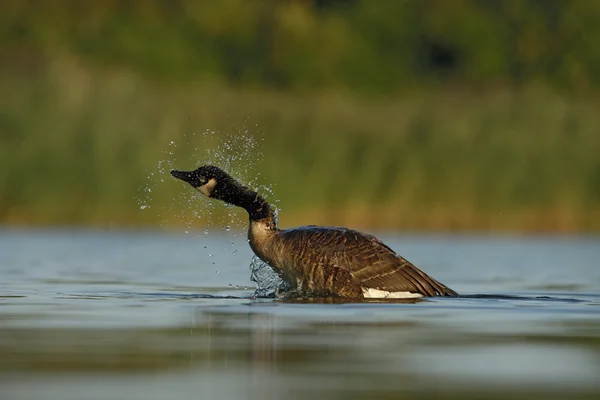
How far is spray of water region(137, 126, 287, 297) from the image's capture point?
27891 mm

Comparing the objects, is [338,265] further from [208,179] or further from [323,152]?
[323,152]

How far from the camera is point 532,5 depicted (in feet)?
207

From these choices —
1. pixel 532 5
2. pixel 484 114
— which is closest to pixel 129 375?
pixel 484 114

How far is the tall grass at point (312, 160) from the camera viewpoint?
2891cm

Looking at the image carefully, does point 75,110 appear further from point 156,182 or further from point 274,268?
point 274,268

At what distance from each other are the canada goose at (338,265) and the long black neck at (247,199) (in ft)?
0.80

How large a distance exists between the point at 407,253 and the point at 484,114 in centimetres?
806

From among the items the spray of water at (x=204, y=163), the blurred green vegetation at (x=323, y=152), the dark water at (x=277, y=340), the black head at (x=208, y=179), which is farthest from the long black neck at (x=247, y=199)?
the blurred green vegetation at (x=323, y=152)

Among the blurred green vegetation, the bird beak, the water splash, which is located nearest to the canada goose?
the water splash

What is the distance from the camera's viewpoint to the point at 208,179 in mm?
15688

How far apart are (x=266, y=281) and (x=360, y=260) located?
1.46 m

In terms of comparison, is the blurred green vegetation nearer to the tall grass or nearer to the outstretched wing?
the tall grass

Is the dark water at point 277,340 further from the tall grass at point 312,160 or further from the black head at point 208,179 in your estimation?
the tall grass at point 312,160

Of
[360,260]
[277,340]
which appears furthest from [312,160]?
[277,340]
